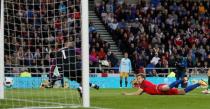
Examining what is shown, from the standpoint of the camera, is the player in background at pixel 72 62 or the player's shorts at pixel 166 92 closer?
the player in background at pixel 72 62

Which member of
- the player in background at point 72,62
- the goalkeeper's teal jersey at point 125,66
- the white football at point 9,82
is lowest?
the white football at point 9,82

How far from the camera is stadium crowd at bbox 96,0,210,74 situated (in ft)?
112

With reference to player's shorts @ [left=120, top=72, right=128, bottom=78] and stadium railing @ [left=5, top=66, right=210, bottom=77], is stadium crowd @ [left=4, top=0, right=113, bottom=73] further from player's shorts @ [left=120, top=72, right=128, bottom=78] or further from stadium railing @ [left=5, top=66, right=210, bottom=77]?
player's shorts @ [left=120, top=72, right=128, bottom=78]

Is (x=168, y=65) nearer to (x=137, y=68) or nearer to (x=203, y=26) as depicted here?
(x=137, y=68)

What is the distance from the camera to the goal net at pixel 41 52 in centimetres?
1669

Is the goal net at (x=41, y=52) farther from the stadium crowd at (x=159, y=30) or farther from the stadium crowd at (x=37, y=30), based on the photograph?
the stadium crowd at (x=159, y=30)

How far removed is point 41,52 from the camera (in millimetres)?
21406

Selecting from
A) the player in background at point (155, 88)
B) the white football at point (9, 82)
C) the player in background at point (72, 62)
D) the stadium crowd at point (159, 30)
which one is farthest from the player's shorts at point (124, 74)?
the player in background at point (72, 62)

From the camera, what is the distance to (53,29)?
66.0 ft

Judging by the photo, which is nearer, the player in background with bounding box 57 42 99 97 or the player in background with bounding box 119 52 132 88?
the player in background with bounding box 57 42 99 97

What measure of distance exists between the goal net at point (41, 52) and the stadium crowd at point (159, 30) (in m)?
8.46

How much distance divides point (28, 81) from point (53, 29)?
6367 mm

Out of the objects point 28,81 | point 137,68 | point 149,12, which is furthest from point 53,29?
point 149,12

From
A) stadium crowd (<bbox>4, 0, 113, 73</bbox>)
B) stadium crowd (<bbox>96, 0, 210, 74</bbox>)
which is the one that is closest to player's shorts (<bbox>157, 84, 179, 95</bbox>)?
stadium crowd (<bbox>4, 0, 113, 73</bbox>)
